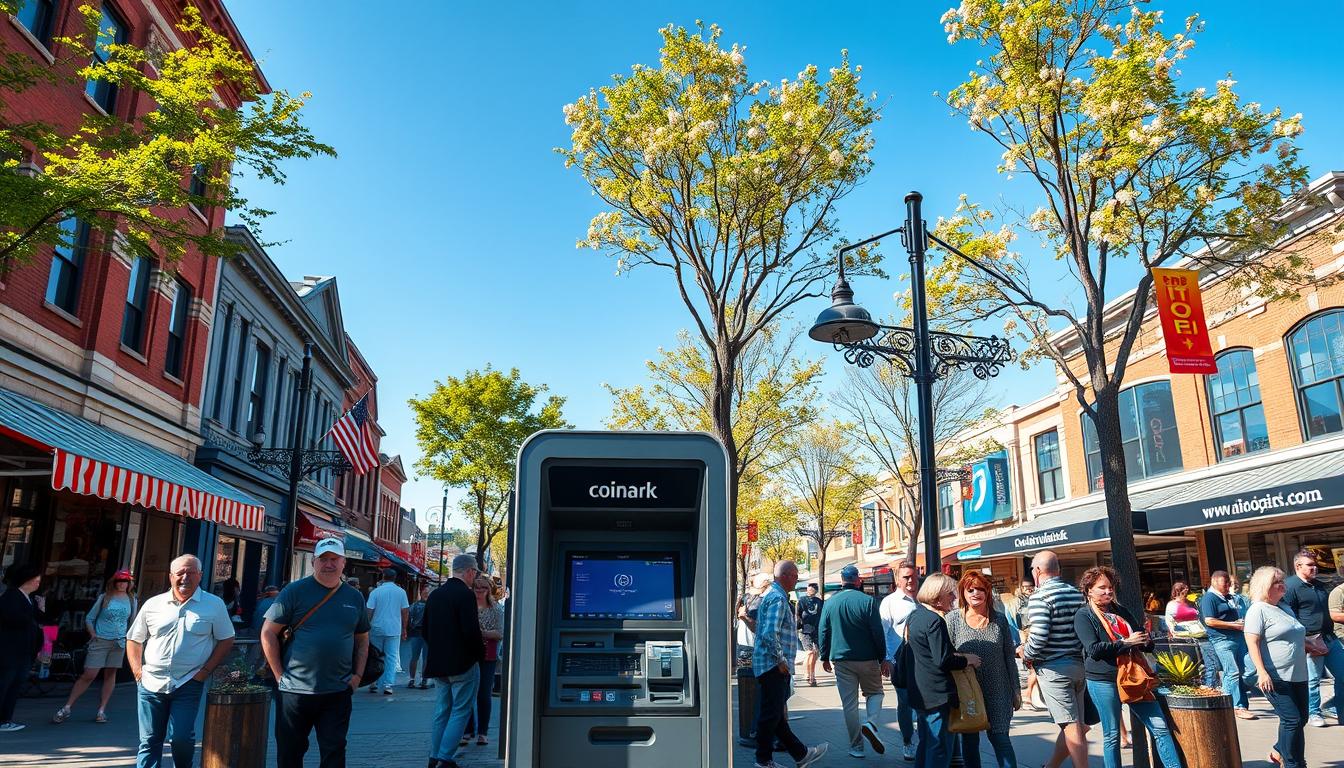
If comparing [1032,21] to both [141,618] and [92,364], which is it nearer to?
[141,618]

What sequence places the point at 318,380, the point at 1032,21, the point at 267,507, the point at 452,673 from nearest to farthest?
1. the point at 452,673
2. the point at 1032,21
3. the point at 267,507
4. the point at 318,380

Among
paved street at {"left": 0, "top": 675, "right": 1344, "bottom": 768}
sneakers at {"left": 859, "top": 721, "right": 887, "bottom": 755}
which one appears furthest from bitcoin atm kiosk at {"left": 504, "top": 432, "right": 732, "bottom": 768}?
sneakers at {"left": 859, "top": 721, "right": 887, "bottom": 755}

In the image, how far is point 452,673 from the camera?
7016 mm

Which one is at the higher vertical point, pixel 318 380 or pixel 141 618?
pixel 318 380

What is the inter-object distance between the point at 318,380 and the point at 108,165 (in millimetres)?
21563

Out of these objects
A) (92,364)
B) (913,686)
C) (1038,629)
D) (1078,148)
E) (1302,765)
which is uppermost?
(1078,148)

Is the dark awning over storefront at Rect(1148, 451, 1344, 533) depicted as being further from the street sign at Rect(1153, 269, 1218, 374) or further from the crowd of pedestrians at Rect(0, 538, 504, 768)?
the crowd of pedestrians at Rect(0, 538, 504, 768)

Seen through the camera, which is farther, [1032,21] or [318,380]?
[318,380]

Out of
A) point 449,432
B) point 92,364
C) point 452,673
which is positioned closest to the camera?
point 452,673

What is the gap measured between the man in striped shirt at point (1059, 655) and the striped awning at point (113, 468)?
948 cm

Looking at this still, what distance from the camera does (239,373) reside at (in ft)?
67.9

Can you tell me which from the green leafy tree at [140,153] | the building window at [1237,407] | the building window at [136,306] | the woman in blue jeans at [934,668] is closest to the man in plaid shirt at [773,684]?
the woman in blue jeans at [934,668]

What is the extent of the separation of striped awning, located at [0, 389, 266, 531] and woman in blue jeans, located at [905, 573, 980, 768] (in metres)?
8.70

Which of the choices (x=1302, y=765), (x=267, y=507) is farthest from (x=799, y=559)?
(x=1302, y=765)
